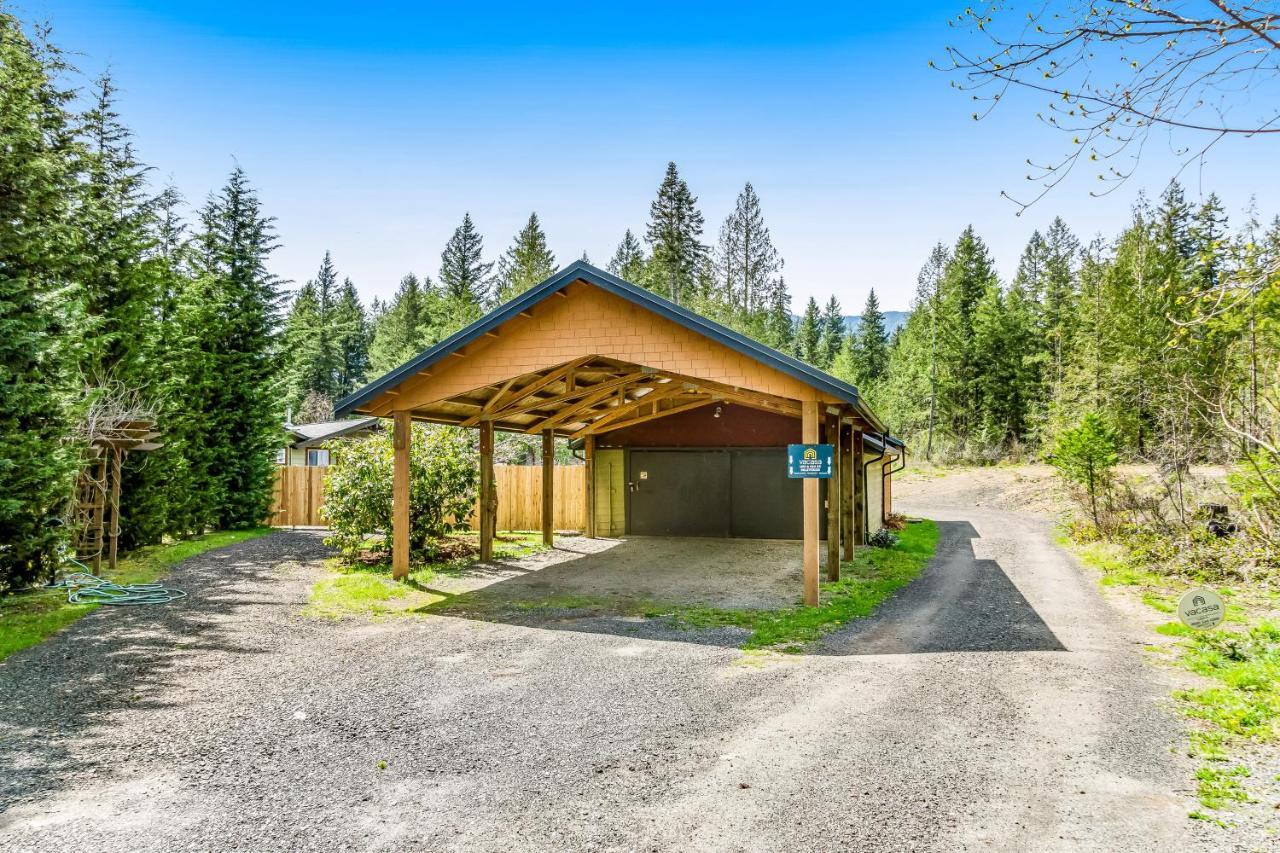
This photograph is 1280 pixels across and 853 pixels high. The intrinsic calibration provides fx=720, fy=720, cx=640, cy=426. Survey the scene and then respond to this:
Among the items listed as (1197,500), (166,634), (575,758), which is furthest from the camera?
(1197,500)

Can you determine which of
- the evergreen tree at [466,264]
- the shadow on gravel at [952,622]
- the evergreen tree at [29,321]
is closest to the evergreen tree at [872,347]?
the evergreen tree at [466,264]

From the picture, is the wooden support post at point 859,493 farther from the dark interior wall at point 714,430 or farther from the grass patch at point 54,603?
the grass patch at point 54,603

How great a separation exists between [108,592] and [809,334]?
2090 inches

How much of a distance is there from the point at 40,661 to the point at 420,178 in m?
9.27

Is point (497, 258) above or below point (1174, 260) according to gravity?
above

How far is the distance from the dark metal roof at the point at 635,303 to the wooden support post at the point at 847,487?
2.98 metres

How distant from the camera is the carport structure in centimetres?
881

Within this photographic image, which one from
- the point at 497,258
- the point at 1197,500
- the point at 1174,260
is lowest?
the point at 1197,500

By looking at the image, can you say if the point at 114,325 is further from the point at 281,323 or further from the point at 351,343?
the point at 351,343

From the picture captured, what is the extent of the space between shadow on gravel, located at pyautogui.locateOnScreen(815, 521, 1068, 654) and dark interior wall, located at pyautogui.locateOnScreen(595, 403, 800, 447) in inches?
185

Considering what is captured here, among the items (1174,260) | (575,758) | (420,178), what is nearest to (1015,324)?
(1174,260)

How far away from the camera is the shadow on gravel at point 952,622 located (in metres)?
6.87

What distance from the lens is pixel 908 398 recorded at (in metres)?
40.6

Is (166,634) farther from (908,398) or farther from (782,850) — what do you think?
(908,398)
